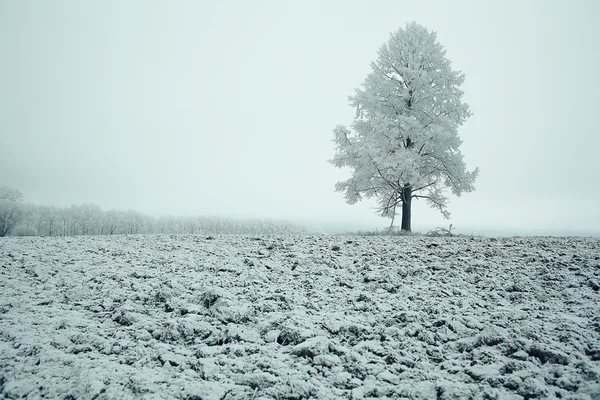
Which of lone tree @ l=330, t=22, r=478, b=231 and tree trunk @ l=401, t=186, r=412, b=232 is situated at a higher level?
lone tree @ l=330, t=22, r=478, b=231

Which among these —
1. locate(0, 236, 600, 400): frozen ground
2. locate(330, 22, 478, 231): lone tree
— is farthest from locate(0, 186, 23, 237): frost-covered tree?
locate(330, 22, 478, 231): lone tree

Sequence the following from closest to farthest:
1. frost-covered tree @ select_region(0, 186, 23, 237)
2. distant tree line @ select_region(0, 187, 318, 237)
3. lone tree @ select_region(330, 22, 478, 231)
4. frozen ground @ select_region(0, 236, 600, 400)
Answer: frozen ground @ select_region(0, 236, 600, 400) < lone tree @ select_region(330, 22, 478, 231) < frost-covered tree @ select_region(0, 186, 23, 237) < distant tree line @ select_region(0, 187, 318, 237)

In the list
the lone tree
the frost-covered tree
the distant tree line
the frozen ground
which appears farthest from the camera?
the distant tree line

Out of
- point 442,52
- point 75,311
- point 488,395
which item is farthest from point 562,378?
point 442,52

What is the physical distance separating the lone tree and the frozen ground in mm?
6616

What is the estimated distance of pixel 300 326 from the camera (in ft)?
12.8

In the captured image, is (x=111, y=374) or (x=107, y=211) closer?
(x=111, y=374)

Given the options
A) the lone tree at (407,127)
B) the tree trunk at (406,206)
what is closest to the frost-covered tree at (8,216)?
the lone tree at (407,127)

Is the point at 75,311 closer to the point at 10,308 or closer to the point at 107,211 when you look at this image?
the point at 10,308

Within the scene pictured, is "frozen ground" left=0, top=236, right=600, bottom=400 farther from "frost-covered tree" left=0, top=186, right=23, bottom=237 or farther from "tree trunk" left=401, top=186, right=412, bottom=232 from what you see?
"frost-covered tree" left=0, top=186, right=23, bottom=237

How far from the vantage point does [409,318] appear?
4051 millimetres

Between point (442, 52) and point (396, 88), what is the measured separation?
2685 millimetres

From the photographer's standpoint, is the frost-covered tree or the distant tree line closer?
the frost-covered tree

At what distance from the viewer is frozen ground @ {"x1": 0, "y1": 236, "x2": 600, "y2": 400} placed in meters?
2.84
